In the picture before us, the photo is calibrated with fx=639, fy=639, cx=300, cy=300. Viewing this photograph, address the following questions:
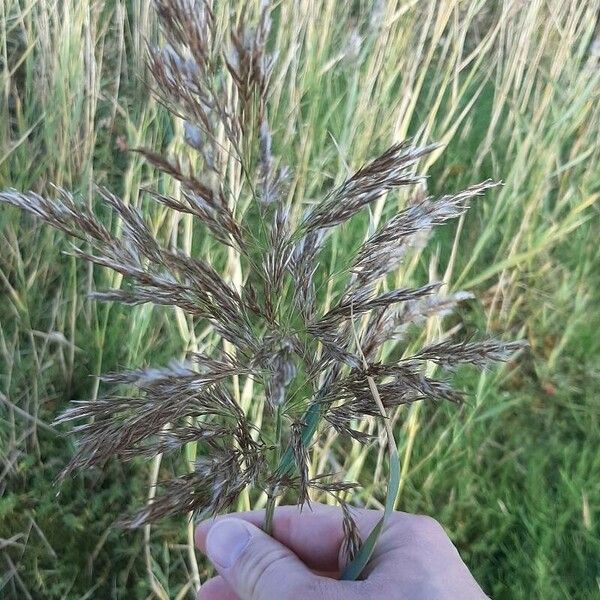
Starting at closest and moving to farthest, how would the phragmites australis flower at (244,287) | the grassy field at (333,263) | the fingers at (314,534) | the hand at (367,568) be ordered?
the phragmites australis flower at (244,287), the hand at (367,568), the fingers at (314,534), the grassy field at (333,263)

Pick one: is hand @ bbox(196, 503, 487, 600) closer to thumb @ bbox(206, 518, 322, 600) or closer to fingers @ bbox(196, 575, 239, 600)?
thumb @ bbox(206, 518, 322, 600)

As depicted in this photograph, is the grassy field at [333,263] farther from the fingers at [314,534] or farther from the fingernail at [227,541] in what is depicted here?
the fingernail at [227,541]

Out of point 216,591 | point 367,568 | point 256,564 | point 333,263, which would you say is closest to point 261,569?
point 256,564

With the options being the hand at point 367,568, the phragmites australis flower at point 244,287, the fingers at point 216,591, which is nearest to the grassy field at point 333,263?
the fingers at point 216,591

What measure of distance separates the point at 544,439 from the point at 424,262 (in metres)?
0.57

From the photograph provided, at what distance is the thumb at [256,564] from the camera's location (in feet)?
2.78

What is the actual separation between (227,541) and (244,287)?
460 millimetres

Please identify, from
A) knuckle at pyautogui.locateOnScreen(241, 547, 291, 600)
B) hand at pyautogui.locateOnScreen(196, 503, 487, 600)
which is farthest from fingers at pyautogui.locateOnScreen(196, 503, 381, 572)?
knuckle at pyautogui.locateOnScreen(241, 547, 291, 600)

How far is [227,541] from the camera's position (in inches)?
37.1

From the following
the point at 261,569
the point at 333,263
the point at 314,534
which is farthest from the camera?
the point at 333,263

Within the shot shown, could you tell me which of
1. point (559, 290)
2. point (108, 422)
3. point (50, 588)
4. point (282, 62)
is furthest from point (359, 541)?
point (559, 290)

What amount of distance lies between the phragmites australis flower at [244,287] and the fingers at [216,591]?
0.51 m

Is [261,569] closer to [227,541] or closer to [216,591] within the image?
[227,541]

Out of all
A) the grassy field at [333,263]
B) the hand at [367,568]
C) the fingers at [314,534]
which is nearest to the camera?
the hand at [367,568]
